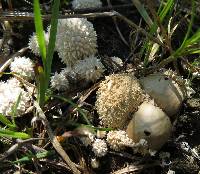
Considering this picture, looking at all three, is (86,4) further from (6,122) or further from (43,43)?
(6,122)

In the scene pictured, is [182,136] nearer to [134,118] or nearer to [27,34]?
[134,118]

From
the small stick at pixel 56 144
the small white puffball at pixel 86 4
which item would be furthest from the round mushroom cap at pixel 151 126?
the small white puffball at pixel 86 4

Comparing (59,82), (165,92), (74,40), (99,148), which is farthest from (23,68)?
(165,92)

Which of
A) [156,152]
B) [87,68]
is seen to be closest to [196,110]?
[156,152]

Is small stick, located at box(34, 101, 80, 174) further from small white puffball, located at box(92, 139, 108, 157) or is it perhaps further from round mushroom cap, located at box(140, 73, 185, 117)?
round mushroom cap, located at box(140, 73, 185, 117)

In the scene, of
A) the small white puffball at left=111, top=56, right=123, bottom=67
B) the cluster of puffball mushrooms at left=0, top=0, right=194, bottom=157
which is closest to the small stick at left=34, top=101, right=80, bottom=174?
the cluster of puffball mushrooms at left=0, top=0, right=194, bottom=157
